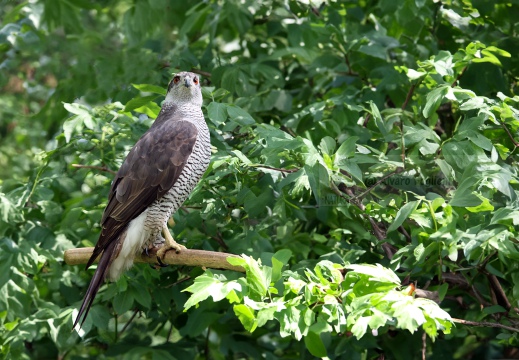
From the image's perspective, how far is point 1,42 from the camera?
17.3ft

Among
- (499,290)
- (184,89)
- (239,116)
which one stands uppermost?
(239,116)

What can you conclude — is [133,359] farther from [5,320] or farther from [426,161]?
[426,161]

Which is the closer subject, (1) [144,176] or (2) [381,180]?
(2) [381,180]

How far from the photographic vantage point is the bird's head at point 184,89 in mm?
4328

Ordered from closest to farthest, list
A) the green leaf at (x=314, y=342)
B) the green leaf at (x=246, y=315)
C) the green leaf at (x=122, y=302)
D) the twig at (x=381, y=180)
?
the green leaf at (x=246, y=315)
the green leaf at (x=314, y=342)
the twig at (x=381, y=180)
the green leaf at (x=122, y=302)

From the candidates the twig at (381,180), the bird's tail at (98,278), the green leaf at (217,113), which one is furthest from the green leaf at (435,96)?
the bird's tail at (98,278)

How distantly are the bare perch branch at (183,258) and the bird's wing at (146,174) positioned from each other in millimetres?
159

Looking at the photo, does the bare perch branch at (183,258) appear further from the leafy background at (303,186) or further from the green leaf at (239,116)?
the green leaf at (239,116)

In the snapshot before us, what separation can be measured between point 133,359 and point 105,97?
2.09 meters

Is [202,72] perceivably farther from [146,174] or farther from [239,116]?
[239,116]

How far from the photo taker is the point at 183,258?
A: 12.3 ft

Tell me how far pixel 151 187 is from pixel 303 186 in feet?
3.49

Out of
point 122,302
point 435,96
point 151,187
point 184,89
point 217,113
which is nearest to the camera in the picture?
point 435,96

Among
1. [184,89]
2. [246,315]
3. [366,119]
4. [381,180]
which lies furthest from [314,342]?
[184,89]
